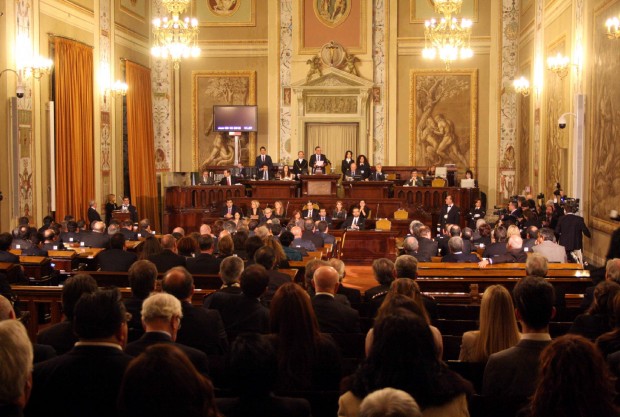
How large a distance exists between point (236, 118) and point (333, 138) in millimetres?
2914

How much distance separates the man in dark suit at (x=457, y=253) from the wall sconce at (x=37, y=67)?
9.00 meters

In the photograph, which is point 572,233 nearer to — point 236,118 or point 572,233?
point 572,233

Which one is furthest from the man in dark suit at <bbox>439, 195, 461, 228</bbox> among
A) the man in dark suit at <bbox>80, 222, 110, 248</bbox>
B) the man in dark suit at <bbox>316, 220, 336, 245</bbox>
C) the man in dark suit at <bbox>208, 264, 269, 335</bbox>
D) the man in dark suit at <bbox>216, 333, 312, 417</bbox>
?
the man in dark suit at <bbox>216, 333, 312, 417</bbox>

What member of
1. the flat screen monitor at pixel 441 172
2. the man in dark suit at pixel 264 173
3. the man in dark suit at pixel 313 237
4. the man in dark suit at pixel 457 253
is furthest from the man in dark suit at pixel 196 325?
the flat screen monitor at pixel 441 172

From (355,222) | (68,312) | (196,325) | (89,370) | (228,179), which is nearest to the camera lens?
(89,370)

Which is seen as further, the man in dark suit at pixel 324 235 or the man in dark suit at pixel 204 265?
the man in dark suit at pixel 324 235

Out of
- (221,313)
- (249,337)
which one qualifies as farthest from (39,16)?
(249,337)

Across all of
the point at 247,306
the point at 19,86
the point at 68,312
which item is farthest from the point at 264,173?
the point at 68,312

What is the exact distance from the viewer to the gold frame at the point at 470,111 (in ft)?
75.6

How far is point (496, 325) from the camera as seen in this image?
4.54 m

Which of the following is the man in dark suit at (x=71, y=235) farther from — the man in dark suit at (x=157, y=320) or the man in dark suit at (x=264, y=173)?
the man in dark suit at (x=157, y=320)

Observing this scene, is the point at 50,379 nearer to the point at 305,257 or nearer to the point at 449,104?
the point at 305,257

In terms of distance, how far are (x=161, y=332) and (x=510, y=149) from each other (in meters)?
20.1

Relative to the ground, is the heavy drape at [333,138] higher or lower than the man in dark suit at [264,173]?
higher
